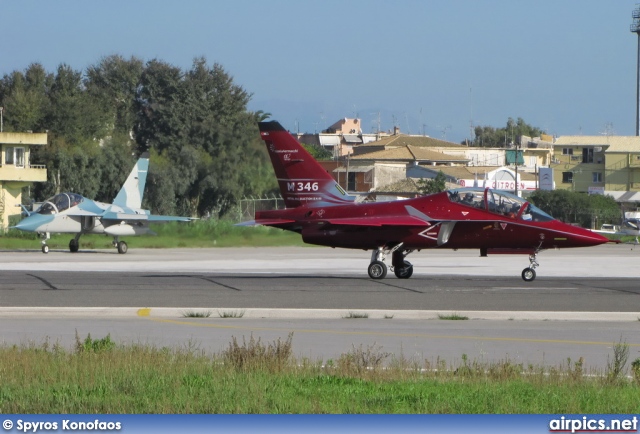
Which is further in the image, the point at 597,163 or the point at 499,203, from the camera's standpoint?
the point at 597,163

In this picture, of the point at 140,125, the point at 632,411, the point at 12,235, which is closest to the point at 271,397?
the point at 632,411

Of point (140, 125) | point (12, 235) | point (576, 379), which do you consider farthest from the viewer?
point (140, 125)

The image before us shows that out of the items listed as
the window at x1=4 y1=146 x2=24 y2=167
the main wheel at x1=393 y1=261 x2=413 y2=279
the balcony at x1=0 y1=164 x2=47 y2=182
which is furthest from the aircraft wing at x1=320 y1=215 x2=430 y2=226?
the window at x1=4 y1=146 x2=24 y2=167

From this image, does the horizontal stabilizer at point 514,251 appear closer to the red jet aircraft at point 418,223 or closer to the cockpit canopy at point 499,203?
the red jet aircraft at point 418,223

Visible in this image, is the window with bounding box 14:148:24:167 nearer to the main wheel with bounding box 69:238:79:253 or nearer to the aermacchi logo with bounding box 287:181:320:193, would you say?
the main wheel with bounding box 69:238:79:253

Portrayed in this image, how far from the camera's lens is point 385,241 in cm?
2338

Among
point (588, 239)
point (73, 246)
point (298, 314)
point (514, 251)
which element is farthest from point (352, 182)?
point (298, 314)

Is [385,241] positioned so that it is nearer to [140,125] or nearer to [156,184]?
[156,184]

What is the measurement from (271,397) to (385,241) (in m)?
15.4

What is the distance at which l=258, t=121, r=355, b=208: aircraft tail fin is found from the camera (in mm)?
24031

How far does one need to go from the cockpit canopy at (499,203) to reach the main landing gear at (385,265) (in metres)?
1.92

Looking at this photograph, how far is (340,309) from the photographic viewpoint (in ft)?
53.1

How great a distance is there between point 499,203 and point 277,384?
583 inches

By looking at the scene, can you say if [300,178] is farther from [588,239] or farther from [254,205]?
[254,205]
